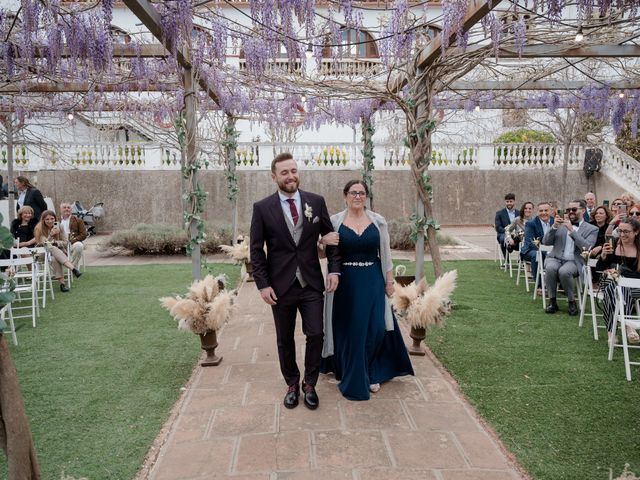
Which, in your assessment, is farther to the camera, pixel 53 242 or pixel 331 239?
pixel 53 242

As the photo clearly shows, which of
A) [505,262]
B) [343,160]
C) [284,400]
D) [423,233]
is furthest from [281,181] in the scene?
[343,160]

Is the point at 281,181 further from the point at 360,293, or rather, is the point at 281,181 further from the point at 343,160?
the point at 343,160

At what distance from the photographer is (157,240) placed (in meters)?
12.0

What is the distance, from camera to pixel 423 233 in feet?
20.5

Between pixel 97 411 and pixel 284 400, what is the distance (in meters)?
1.34

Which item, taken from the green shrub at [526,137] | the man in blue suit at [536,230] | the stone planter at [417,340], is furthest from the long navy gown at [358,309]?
the green shrub at [526,137]

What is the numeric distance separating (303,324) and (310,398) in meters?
0.53

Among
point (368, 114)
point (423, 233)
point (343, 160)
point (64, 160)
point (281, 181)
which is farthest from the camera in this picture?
point (343, 160)

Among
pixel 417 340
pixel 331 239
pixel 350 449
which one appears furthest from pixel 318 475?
pixel 417 340

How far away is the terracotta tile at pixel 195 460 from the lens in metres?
2.94

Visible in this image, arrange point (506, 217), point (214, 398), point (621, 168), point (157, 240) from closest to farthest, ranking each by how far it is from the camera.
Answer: point (214, 398) < point (506, 217) < point (157, 240) < point (621, 168)

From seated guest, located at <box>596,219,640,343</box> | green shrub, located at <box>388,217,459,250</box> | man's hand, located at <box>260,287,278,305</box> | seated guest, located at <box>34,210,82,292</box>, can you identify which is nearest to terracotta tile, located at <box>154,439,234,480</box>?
man's hand, located at <box>260,287,278,305</box>

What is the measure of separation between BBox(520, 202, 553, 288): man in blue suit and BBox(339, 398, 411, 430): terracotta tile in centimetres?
476

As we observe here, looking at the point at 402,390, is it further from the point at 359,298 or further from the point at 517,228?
the point at 517,228
